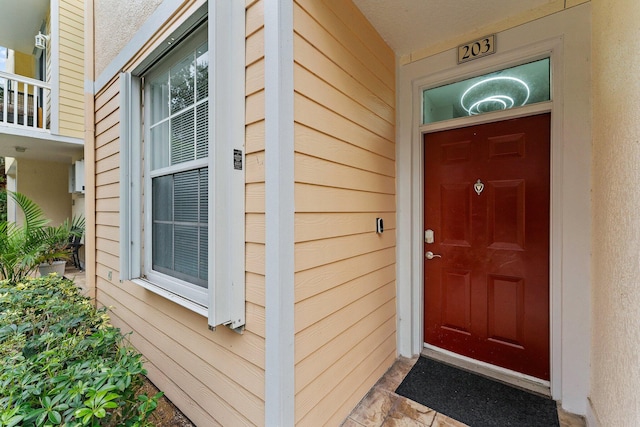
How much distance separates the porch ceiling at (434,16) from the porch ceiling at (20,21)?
7119 mm

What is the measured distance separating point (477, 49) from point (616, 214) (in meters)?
1.40

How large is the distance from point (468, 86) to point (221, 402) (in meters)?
2.67

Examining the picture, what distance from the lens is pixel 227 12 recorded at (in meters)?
1.34

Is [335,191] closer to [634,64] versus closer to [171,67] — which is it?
[634,64]

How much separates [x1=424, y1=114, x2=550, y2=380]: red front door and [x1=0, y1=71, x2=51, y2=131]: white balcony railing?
6.32 metres

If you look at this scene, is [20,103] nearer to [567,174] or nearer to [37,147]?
[37,147]

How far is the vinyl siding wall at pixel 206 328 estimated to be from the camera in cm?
130

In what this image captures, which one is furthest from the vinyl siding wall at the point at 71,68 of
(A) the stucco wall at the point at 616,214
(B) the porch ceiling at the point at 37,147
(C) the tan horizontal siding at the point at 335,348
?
(A) the stucco wall at the point at 616,214

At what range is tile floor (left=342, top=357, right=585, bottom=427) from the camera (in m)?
1.60

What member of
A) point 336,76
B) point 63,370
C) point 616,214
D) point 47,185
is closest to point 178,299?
point 63,370

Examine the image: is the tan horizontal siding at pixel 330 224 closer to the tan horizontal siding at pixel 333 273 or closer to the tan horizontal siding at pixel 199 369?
the tan horizontal siding at pixel 333 273

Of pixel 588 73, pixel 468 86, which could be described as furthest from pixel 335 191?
pixel 588 73

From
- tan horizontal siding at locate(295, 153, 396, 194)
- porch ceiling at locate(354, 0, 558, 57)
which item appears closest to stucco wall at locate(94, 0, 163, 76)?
porch ceiling at locate(354, 0, 558, 57)

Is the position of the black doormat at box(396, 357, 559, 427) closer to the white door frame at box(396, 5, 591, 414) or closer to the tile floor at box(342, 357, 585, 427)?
the tile floor at box(342, 357, 585, 427)
